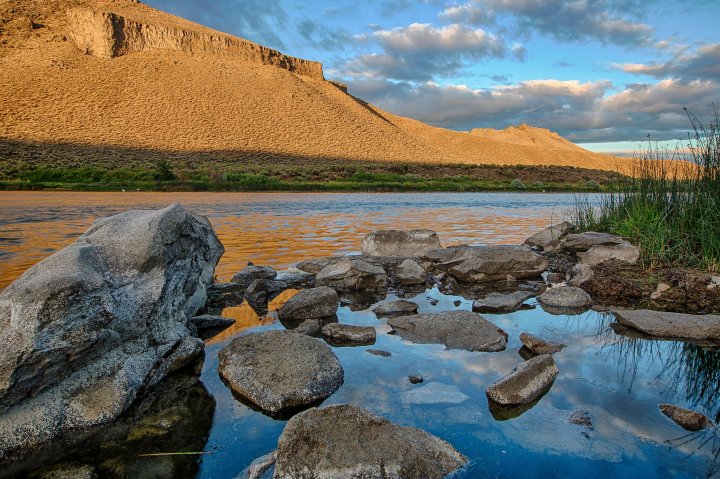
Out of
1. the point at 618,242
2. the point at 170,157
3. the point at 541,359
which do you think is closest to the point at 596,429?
the point at 541,359

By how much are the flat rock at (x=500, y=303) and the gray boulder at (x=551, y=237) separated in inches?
130

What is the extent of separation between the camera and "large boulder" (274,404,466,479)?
7.22ft

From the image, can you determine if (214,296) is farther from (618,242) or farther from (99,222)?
(618,242)

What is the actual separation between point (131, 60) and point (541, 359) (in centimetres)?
9675

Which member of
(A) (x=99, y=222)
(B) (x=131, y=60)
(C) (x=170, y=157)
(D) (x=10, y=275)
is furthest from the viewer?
(B) (x=131, y=60)

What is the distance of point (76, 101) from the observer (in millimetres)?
72062

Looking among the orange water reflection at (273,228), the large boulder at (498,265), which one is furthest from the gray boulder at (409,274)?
the orange water reflection at (273,228)

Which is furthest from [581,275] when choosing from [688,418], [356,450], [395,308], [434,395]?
[356,450]

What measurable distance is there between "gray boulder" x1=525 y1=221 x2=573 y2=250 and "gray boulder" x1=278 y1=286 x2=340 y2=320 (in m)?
4.90

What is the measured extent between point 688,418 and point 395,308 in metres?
2.63

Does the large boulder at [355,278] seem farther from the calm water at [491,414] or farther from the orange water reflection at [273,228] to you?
the orange water reflection at [273,228]

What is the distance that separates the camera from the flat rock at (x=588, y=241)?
693 centimetres

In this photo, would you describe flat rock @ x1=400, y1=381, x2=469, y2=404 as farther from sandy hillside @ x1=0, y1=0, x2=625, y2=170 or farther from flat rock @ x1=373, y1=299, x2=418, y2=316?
sandy hillside @ x1=0, y1=0, x2=625, y2=170

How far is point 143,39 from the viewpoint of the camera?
90.4 meters
